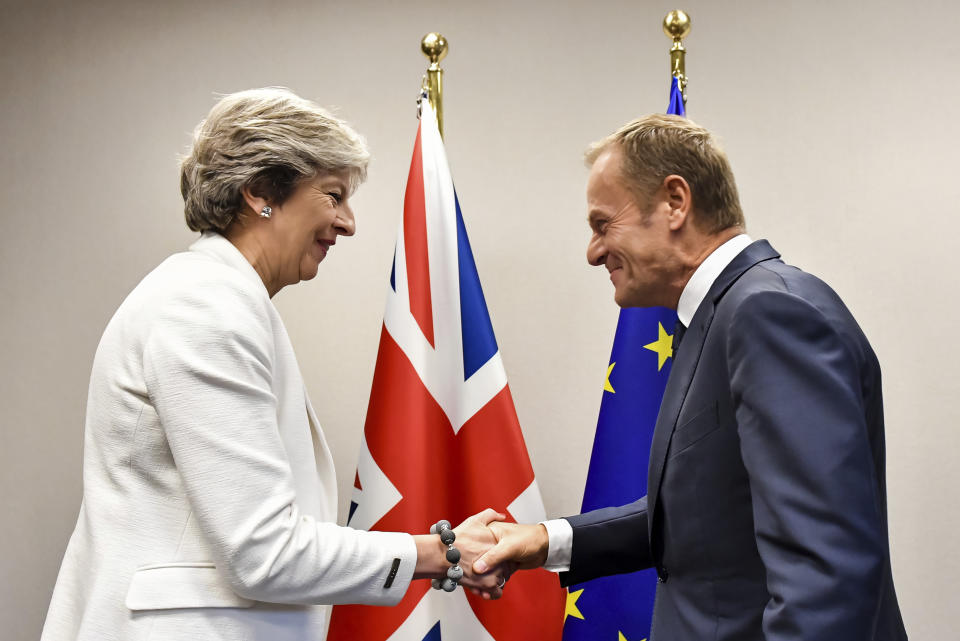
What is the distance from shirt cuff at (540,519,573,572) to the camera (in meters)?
1.82

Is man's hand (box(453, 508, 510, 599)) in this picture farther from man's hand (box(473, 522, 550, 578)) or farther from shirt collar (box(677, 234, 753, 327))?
shirt collar (box(677, 234, 753, 327))

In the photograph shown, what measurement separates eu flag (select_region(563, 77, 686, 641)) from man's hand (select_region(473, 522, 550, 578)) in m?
0.60

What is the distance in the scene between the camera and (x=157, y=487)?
1331 mm

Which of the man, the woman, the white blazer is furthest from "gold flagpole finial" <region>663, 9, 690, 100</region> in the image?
the white blazer

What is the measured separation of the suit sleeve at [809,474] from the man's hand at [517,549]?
0.75 meters

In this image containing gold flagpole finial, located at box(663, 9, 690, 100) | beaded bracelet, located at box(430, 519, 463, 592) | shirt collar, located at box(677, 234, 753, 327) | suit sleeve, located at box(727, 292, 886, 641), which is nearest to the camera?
suit sleeve, located at box(727, 292, 886, 641)

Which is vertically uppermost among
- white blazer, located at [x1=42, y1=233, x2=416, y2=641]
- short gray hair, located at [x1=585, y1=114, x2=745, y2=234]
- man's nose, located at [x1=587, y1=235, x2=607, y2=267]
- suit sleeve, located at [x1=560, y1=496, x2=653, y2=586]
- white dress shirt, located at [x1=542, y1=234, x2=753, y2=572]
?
short gray hair, located at [x1=585, y1=114, x2=745, y2=234]

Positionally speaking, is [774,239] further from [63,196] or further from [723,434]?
[63,196]

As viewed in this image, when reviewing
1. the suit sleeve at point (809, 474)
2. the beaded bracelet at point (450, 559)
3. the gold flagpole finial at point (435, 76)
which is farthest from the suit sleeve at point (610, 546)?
the gold flagpole finial at point (435, 76)

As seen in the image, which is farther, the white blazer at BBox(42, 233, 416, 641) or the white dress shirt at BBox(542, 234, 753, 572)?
the white dress shirt at BBox(542, 234, 753, 572)

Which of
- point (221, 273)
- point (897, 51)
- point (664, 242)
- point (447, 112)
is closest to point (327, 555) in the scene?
point (221, 273)

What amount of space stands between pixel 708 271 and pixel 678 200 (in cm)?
14

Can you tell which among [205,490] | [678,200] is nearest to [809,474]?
[678,200]

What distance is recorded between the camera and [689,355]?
1.37m
